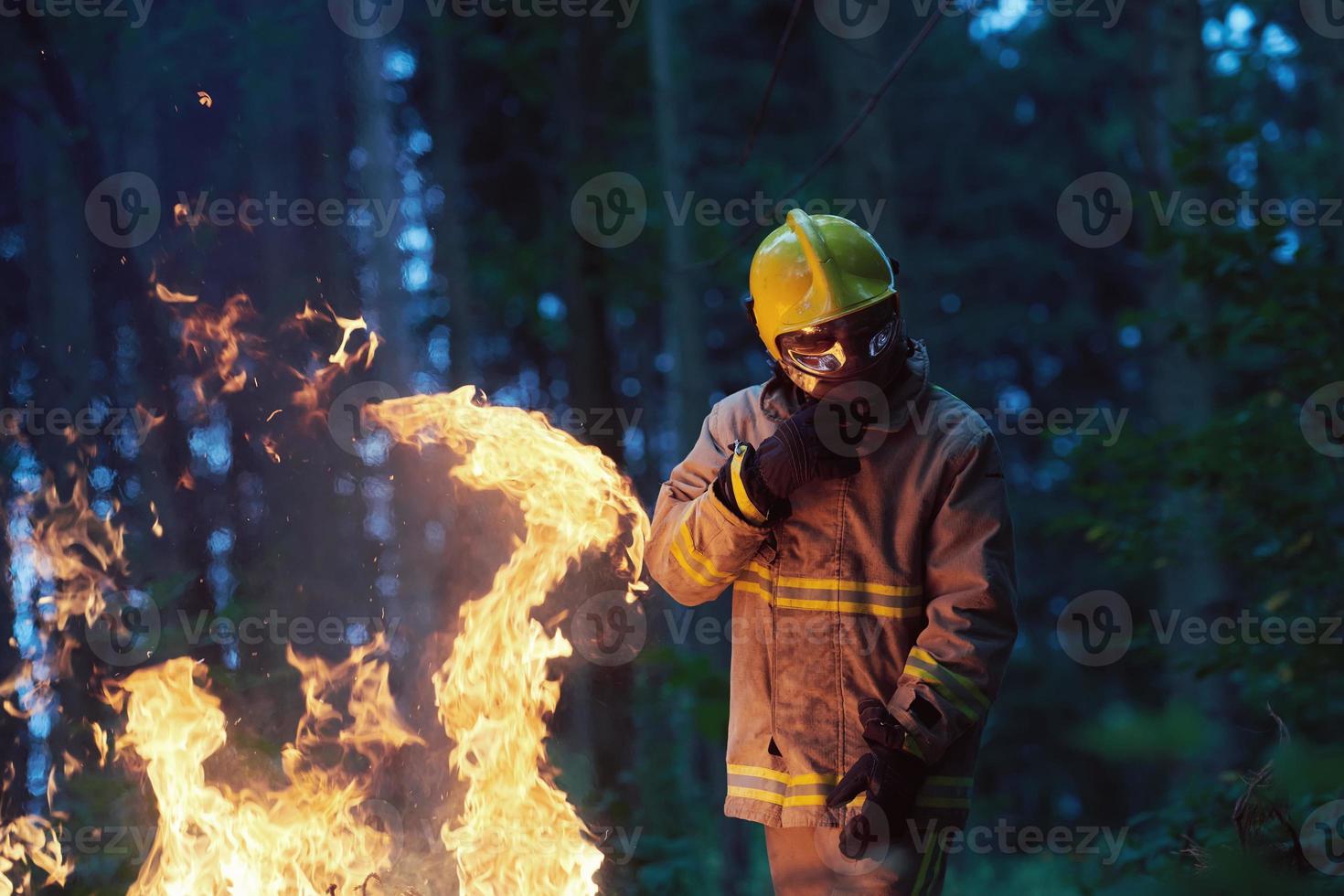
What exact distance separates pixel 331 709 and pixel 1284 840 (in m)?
5.63

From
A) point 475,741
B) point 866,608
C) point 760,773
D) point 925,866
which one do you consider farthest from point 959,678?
point 475,741

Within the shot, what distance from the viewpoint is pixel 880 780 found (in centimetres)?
337

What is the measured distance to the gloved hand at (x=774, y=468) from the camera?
11.4 ft

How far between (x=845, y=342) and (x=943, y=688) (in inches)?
41.1

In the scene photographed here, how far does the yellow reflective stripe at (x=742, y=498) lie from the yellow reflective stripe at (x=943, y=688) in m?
0.61

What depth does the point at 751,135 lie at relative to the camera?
206 inches

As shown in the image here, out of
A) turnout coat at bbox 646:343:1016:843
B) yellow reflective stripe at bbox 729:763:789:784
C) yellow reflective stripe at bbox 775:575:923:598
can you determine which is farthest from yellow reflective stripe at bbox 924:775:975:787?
yellow reflective stripe at bbox 775:575:923:598

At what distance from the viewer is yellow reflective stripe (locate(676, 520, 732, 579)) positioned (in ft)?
11.9

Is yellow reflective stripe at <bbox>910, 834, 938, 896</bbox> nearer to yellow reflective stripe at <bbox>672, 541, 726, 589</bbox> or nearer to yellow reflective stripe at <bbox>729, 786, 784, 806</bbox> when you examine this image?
yellow reflective stripe at <bbox>729, 786, 784, 806</bbox>

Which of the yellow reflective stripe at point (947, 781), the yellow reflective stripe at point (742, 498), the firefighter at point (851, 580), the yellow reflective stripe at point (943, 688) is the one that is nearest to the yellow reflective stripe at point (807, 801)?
the firefighter at point (851, 580)

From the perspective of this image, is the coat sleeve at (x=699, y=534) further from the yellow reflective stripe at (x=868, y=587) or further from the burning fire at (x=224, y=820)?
the burning fire at (x=224, y=820)

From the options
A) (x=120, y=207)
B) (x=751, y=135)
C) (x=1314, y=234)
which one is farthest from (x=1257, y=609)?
(x=120, y=207)

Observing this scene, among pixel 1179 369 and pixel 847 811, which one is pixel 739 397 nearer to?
pixel 847 811

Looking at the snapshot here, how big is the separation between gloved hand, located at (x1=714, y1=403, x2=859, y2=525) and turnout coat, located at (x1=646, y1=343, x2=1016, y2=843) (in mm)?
56
